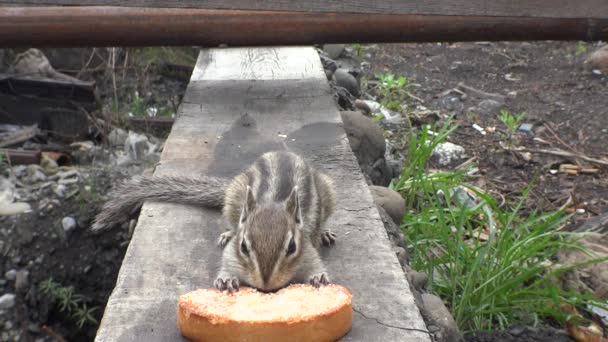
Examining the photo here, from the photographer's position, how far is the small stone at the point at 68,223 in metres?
4.39

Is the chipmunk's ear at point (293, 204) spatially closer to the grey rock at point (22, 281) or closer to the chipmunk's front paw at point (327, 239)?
the chipmunk's front paw at point (327, 239)

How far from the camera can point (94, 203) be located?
179 inches

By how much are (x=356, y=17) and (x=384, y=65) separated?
148 inches

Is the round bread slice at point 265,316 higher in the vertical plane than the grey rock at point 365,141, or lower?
higher

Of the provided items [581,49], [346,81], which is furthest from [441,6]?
[581,49]

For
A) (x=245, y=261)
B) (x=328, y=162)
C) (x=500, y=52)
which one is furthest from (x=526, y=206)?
(x=500, y=52)

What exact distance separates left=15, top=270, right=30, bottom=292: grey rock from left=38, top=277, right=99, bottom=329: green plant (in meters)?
0.07

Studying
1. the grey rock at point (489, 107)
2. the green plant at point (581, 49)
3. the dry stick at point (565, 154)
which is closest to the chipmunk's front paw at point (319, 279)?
the dry stick at point (565, 154)

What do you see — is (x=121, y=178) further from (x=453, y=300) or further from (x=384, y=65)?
(x=384, y=65)

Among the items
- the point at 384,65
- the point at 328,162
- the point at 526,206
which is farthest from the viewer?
the point at 384,65

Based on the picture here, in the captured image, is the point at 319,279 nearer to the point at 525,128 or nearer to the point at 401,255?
the point at 401,255

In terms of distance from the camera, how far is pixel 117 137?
5594 mm

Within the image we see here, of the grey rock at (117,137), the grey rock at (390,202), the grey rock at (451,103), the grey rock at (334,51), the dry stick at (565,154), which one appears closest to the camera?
the grey rock at (390,202)

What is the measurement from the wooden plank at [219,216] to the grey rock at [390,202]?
0.33m
